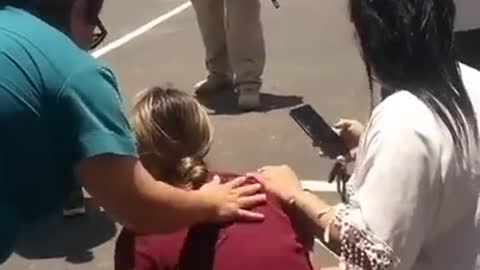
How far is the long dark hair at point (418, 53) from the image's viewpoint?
284cm

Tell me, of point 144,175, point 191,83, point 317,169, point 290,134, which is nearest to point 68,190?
point 144,175

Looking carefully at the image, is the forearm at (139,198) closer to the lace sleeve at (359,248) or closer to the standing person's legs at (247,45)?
the lace sleeve at (359,248)

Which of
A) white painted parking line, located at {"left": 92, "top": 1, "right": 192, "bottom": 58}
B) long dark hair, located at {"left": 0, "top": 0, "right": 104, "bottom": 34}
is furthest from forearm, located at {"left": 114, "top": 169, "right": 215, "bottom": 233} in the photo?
white painted parking line, located at {"left": 92, "top": 1, "right": 192, "bottom": 58}

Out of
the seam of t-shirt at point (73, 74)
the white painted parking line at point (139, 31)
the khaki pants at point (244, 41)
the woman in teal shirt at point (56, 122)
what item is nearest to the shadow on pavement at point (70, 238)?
the khaki pants at point (244, 41)

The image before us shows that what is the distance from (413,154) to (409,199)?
0.10 meters

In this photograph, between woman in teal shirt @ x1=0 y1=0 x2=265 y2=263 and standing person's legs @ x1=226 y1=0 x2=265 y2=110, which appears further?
standing person's legs @ x1=226 y1=0 x2=265 y2=110

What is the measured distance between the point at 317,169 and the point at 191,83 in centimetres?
235

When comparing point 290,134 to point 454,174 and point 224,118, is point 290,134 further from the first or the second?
point 454,174

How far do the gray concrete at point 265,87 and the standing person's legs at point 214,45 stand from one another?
200mm

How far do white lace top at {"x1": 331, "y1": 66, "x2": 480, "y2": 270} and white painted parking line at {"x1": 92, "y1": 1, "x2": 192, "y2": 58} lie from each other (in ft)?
21.6

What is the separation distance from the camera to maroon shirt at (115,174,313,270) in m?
3.00

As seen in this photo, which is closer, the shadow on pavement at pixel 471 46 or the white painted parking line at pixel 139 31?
the shadow on pavement at pixel 471 46

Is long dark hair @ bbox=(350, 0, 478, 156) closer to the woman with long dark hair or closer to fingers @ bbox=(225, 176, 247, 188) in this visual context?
the woman with long dark hair

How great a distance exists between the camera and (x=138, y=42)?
1030 centimetres
